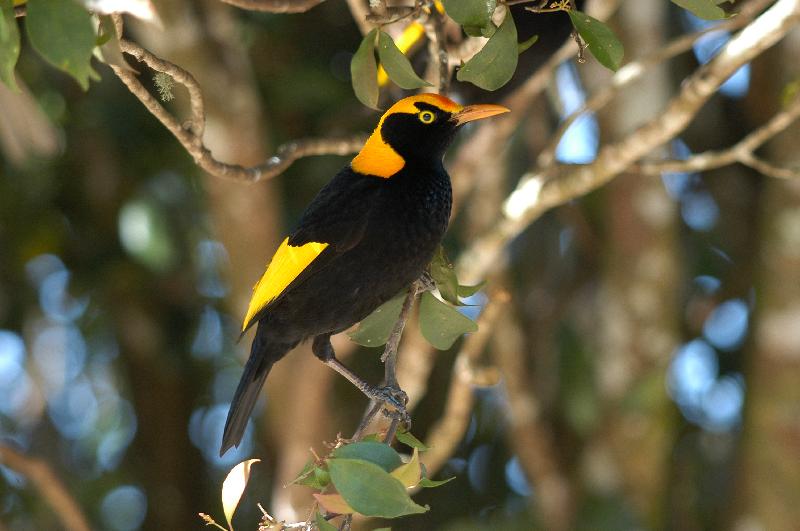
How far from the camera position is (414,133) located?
2.88 metres

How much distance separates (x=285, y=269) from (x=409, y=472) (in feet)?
3.60

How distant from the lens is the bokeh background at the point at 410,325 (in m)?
4.16

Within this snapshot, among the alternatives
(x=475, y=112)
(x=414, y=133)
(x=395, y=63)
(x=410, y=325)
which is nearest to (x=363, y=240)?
(x=414, y=133)

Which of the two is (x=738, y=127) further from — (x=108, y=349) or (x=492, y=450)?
(x=108, y=349)

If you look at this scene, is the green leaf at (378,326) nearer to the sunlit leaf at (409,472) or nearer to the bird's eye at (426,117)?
the bird's eye at (426,117)

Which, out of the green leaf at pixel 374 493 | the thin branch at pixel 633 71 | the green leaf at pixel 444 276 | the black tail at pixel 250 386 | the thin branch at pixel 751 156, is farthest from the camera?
the thin branch at pixel 633 71

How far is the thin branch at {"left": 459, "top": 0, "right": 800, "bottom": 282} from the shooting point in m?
2.87

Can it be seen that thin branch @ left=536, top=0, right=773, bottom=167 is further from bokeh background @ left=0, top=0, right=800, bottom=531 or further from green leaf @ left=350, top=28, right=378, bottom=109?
green leaf @ left=350, top=28, right=378, bottom=109

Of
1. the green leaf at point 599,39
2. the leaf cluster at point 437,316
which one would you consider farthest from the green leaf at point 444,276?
the green leaf at point 599,39

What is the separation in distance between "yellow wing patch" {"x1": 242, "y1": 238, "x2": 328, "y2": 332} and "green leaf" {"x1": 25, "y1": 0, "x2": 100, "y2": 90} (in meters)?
1.26

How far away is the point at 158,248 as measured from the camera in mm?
4664

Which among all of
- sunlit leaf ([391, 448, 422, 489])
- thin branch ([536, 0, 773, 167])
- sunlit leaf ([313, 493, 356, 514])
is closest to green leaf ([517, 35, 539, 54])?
sunlit leaf ([391, 448, 422, 489])

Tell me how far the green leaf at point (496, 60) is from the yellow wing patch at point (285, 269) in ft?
2.87

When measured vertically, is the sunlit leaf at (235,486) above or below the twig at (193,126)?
below
